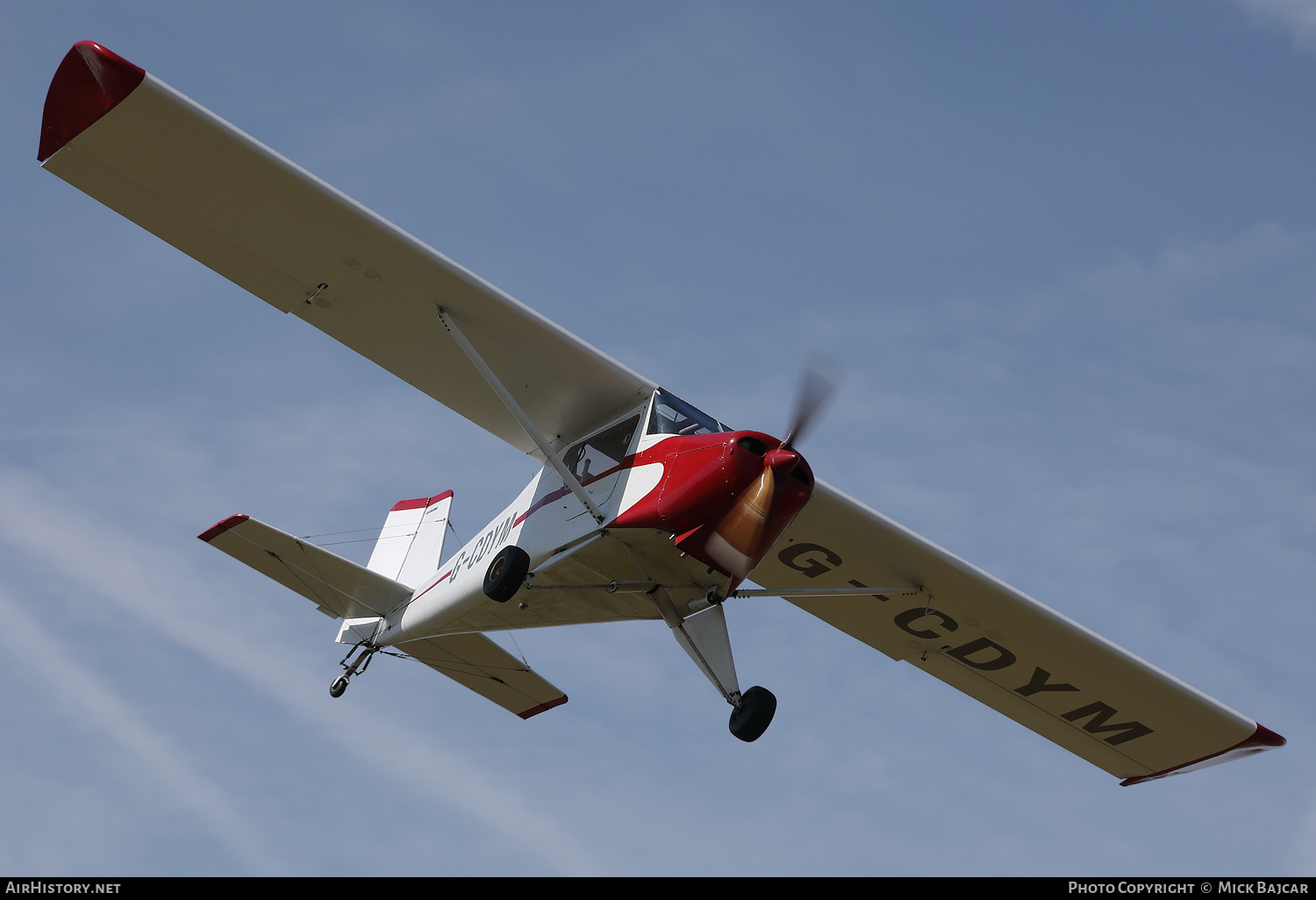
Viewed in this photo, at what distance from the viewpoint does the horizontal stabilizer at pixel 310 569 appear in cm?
1254

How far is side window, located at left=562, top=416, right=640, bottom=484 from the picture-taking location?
11.0 m

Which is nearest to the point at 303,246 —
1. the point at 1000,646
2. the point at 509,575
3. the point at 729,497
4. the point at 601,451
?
the point at 601,451

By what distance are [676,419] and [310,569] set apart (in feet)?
15.4

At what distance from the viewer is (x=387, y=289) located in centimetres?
1118

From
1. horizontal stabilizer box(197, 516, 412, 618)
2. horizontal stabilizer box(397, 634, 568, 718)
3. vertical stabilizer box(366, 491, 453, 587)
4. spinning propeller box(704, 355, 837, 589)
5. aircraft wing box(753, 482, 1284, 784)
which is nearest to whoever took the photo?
spinning propeller box(704, 355, 837, 589)

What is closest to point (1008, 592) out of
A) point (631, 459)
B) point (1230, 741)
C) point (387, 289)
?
point (1230, 741)

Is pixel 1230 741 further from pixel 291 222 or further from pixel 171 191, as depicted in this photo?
pixel 171 191

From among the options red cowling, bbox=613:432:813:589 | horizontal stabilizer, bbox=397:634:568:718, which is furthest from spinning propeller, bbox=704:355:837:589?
horizontal stabilizer, bbox=397:634:568:718

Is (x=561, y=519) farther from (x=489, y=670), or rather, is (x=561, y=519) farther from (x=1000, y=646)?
(x=1000, y=646)

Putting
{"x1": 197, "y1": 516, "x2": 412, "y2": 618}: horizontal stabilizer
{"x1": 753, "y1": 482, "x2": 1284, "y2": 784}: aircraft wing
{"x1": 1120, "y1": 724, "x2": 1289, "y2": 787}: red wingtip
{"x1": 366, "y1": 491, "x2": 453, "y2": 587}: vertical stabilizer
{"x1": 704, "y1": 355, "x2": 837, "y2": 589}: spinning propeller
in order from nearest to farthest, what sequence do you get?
1. {"x1": 704, "y1": 355, "x2": 837, "y2": 589}: spinning propeller
2. {"x1": 753, "y1": 482, "x2": 1284, "y2": 784}: aircraft wing
3. {"x1": 197, "y1": 516, "x2": 412, "y2": 618}: horizontal stabilizer
4. {"x1": 1120, "y1": 724, "x2": 1289, "y2": 787}: red wingtip
5. {"x1": 366, "y1": 491, "x2": 453, "y2": 587}: vertical stabilizer

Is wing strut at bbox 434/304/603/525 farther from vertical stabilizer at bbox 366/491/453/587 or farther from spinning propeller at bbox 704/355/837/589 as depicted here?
vertical stabilizer at bbox 366/491/453/587

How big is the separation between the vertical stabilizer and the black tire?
3213 millimetres

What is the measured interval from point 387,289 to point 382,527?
16.6ft

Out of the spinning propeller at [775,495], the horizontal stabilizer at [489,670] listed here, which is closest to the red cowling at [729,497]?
the spinning propeller at [775,495]
